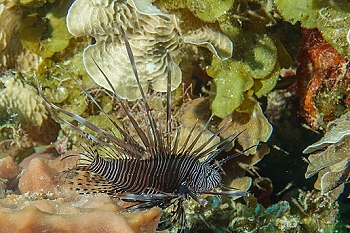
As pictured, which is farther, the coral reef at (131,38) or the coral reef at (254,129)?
the coral reef at (254,129)

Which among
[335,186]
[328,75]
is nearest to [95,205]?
[335,186]

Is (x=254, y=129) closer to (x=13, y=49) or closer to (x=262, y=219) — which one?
(x=262, y=219)

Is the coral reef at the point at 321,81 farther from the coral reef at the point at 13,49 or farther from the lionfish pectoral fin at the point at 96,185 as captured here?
the coral reef at the point at 13,49

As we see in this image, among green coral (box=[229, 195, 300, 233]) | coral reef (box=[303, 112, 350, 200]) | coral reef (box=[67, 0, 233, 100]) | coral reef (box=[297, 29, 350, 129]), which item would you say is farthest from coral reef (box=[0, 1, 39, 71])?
coral reef (box=[303, 112, 350, 200])

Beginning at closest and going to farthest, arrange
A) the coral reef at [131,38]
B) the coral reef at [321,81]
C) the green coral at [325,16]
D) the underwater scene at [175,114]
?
1. the underwater scene at [175,114]
2. the green coral at [325,16]
3. the coral reef at [131,38]
4. the coral reef at [321,81]

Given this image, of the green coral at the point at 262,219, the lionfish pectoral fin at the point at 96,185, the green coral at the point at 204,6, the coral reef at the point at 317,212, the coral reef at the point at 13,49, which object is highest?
the green coral at the point at 204,6

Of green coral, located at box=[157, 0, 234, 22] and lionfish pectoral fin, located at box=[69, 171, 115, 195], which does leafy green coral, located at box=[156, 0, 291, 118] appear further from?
lionfish pectoral fin, located at box=[69, 171, 115, 195]

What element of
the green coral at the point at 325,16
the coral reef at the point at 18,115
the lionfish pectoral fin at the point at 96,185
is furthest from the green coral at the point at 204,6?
the coral reef at the point at 18,115
